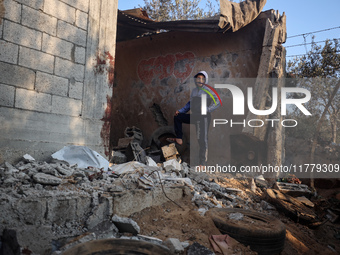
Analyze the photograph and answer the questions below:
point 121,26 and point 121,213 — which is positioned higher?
point 121,26

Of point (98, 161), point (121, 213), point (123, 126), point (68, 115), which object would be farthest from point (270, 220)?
point (123, 126)

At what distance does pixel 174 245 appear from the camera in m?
2.79

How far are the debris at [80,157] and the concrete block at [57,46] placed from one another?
4.61 feet

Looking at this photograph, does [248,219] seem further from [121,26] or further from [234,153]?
[121,26]

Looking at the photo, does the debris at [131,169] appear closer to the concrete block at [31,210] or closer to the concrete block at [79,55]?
the concrete block at [31,210]

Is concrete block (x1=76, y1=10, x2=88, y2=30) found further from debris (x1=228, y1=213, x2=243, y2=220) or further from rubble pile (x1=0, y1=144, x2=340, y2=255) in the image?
debris (x1=228, y1=213, x2=243, y2=220)

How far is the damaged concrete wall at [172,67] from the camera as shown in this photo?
24.6 feet

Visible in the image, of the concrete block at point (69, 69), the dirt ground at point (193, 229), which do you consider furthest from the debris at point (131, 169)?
the concrete block at point (69, 69)

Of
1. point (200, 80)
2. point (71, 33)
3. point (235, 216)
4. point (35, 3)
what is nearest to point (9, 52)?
point (35, 3)

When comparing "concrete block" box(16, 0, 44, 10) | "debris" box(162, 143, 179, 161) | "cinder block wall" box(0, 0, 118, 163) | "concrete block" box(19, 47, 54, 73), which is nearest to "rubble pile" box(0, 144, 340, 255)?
"cinder block wall" box(0, 0, 118, 163)

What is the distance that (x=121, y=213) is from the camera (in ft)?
11.0

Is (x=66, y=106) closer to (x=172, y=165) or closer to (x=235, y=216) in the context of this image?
(x=172, y=165)

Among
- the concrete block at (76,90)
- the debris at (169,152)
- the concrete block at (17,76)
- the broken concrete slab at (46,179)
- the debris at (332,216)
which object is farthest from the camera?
the debris at (169,152)

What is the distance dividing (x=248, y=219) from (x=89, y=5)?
4095 millimetres
